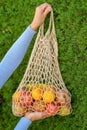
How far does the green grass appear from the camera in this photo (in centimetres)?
262

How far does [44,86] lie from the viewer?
2.43m

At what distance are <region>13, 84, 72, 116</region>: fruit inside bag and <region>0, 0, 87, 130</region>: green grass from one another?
8.0 inches

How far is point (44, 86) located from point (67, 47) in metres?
0.36

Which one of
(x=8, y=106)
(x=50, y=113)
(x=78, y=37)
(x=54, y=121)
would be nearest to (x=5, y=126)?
(x=8, y=106)

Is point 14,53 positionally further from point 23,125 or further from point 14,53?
point 23,125

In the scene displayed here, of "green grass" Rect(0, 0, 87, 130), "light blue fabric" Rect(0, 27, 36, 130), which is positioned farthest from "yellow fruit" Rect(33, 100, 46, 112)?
"light blue fabric" Rect(0, 27, 36, 130)

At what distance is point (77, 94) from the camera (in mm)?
2656

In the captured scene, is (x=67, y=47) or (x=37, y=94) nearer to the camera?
(x=37, y=94)

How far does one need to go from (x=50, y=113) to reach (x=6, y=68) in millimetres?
516

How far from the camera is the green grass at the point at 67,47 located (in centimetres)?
262

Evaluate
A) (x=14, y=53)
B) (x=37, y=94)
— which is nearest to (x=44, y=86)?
(x=37, y=94)

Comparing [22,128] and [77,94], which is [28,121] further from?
[77,94]

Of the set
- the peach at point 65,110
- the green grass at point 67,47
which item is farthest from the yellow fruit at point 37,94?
the green grass at point 67,47

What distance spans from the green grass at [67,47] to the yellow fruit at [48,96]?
0.98 feet
